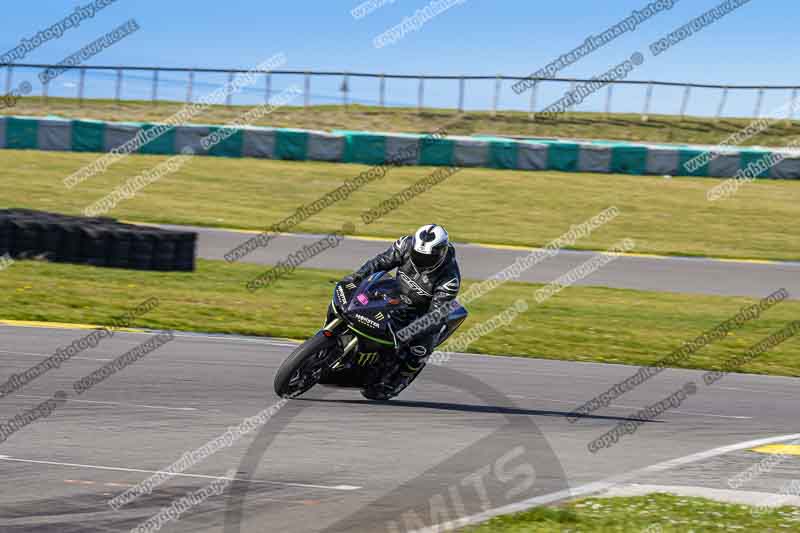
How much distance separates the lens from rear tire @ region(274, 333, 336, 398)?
32.1 feet

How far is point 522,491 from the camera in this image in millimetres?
7680

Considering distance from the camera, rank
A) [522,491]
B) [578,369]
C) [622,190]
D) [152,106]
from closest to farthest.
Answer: [522,491] → [578,369] → [622,190] → [152,106]

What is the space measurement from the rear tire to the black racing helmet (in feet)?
3.27

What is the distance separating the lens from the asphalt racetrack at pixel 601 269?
71.4 ft

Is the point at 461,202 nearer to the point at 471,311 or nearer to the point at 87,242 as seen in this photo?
the point at 471,311

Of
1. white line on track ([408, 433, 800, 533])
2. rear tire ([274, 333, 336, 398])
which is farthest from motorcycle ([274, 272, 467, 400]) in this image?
white line on track ([408, 433, 800, 533])

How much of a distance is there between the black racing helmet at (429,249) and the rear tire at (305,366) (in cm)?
100

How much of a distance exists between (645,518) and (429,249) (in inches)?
144

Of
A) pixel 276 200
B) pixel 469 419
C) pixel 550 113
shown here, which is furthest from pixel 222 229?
pixel 550 113

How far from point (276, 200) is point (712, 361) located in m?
16.5

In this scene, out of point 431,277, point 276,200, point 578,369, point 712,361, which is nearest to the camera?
point 431,277

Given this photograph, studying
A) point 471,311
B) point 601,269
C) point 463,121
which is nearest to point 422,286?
point 471,311

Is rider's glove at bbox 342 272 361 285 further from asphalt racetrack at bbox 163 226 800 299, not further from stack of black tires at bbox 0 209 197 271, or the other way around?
asphalt racetrack at bbox 163 226 800 299

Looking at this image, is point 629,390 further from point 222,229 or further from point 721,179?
point 721,179
